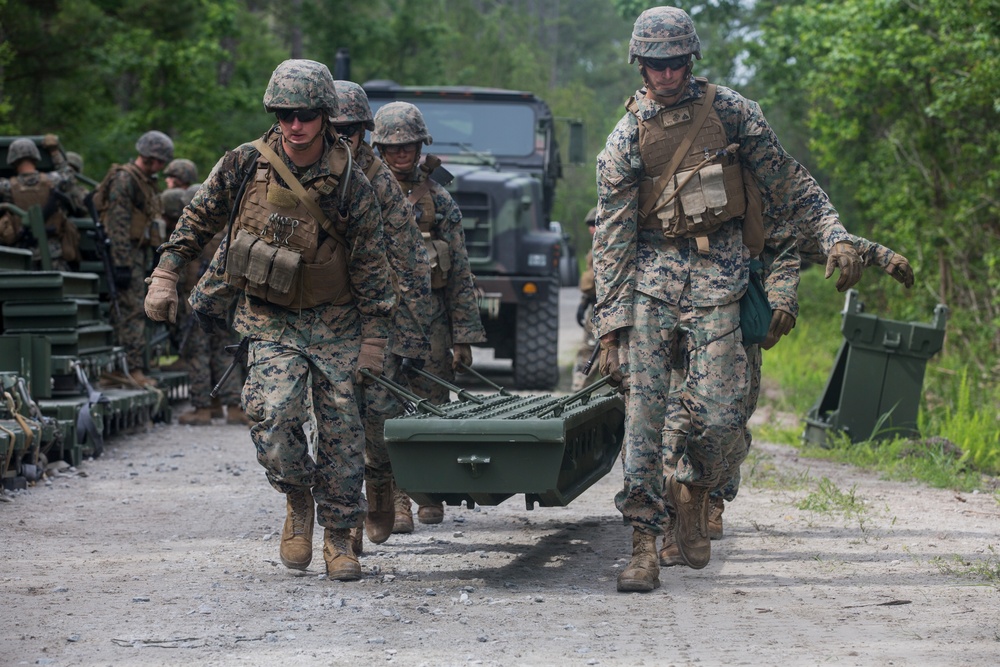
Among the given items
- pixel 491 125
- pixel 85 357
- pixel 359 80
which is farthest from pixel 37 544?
pixel 359 80

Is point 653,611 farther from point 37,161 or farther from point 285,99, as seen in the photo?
point 37,161

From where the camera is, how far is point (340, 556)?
235 inches

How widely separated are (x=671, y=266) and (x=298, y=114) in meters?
1.60

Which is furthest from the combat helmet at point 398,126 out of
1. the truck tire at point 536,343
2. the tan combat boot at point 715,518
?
the truck tire at point 536,343

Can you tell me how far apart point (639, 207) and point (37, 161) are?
274 inches

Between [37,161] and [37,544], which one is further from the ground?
[37,161]

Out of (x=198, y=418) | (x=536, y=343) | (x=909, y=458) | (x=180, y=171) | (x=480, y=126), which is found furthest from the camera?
(x=480, y=126)

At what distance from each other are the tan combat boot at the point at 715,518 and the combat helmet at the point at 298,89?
2.68 meters

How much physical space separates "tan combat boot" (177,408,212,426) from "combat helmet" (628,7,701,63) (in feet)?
21.8

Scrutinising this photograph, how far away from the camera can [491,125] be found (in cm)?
1450

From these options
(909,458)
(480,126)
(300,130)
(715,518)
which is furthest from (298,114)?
(480,126)

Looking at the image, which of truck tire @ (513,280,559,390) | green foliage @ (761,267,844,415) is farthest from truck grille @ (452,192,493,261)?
green foliage @ (761,267,844,415)

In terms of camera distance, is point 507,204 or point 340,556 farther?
point 507,204

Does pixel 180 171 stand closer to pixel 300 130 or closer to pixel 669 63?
pixel 300 130
